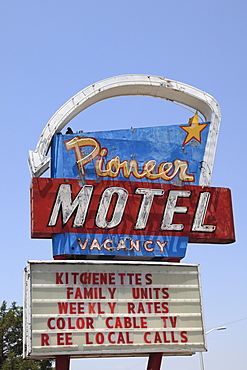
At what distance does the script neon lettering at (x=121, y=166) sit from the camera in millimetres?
18406

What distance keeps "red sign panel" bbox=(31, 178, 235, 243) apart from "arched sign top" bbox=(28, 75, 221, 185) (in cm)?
78

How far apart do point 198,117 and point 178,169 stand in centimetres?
213

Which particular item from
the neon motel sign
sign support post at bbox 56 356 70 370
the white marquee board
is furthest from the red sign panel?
sign support post at bbox 56 356 70 370

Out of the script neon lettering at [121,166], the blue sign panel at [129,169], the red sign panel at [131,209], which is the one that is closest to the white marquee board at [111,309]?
the blue sign panel at [129,169]

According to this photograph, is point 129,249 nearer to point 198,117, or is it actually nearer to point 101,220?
point 101,220

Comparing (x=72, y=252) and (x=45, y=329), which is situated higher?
(x=72, y=252)

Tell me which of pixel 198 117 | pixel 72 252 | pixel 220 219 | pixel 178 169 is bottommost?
pixel 72 252

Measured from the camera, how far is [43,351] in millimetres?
16016

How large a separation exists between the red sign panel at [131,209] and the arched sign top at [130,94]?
0.78 m

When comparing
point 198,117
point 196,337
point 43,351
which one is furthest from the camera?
point 198,117

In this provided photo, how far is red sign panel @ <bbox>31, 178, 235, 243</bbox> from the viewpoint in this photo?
17.6m

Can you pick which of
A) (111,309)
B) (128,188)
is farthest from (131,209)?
(111,309)

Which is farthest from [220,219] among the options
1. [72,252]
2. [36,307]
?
[36,307]

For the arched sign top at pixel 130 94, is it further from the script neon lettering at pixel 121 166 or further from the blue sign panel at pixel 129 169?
the script neon lettering at pixel 121 166
